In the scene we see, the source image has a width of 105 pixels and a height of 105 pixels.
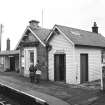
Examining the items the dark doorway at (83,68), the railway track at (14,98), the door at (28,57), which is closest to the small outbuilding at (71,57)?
the dark doorway at (83,68)

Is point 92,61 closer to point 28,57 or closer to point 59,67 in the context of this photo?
point 59,67

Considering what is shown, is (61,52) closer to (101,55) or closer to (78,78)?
(78,78)

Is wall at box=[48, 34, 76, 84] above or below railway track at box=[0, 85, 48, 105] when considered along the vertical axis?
above

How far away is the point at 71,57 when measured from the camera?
1334cm

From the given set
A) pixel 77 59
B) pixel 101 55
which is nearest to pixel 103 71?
pixel 77 59

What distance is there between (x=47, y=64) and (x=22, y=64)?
13.3 feet

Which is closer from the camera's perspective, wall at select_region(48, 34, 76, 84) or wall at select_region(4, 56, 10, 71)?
wall at select_region(48, 34, 76, 84)

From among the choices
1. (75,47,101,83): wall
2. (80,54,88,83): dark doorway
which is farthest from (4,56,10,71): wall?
(75,47,101,83): wall

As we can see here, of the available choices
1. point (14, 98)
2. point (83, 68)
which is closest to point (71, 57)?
point (83, 68)

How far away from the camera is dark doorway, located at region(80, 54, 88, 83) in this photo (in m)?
14.0

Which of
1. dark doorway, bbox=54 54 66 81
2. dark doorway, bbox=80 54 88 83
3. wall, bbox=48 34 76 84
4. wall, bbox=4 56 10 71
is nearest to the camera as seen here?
wall, bbox=48 34 76 84

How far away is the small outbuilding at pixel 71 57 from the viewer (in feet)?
43.5

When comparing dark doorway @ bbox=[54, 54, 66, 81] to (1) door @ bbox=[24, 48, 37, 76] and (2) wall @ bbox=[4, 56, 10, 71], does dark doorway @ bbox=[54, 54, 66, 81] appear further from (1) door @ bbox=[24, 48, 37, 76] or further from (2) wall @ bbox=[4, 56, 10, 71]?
(2) wall @ bbox=[4, 56, 10, 71]

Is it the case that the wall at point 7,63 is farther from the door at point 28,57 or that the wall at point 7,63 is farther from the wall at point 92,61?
the wall at point 92,61
